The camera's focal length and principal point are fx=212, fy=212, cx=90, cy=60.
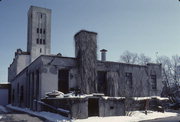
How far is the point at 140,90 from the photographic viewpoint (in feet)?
85.0

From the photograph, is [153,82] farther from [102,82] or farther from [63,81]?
[63,81]

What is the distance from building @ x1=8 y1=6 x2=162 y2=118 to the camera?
17391mm

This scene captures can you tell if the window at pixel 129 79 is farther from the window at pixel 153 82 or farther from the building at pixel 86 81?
the window at pixel 153 82

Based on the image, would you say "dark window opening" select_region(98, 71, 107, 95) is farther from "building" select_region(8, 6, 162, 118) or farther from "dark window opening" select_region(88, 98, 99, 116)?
"dark window opening" select_region(88, 98, 99, 116)

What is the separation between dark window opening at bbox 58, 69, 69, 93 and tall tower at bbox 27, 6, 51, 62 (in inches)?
1141

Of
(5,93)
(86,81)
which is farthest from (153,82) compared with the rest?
(5,93)

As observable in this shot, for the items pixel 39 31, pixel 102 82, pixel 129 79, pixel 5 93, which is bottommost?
pixel 5 93

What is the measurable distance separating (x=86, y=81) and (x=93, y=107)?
4.51m

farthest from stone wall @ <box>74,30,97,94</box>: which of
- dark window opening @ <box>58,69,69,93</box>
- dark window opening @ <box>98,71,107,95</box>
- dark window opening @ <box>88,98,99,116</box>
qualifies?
dark window opening @ <box>88,98,99,116</box>

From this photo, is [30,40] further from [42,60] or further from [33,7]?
[42,60]

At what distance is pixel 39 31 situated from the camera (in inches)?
2013

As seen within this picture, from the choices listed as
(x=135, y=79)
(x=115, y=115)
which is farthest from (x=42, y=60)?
(x=135, y=79)

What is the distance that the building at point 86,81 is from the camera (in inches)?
685

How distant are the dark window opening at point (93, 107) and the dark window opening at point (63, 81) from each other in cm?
439
